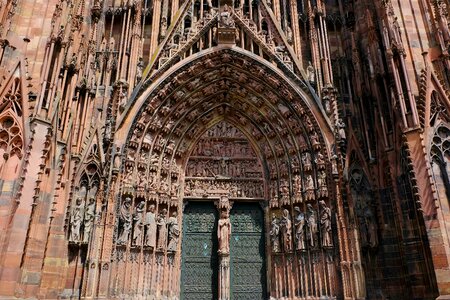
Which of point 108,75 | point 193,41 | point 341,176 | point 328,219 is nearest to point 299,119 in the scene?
point 341,176

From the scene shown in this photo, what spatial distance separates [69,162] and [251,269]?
21.7 feet

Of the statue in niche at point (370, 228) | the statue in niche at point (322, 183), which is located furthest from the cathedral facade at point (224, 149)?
the statue in niche at point (322, 183)

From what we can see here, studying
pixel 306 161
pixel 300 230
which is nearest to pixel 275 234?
pixel 300 230

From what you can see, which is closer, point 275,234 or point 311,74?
point 275,234

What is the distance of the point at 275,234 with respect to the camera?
12.6 meters

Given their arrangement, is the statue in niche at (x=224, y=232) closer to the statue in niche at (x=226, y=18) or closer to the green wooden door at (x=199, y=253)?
the green wooden door at (x=199, y=253)

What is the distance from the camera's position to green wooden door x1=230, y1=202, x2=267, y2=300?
12516 mm

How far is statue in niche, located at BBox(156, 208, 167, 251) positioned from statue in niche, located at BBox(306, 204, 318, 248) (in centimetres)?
446

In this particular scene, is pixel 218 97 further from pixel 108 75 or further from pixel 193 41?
pixel 108 75

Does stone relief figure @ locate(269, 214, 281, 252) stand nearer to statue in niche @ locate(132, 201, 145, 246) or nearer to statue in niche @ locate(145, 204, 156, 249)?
statue in niche @ locate(145, 204, 156, 249)

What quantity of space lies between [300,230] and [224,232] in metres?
2.50

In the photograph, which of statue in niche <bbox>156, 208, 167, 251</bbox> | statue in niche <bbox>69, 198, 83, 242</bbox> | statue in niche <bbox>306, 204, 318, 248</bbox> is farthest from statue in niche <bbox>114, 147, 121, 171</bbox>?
statue in niche <bbox>306, 204, 318, 248</bbox>

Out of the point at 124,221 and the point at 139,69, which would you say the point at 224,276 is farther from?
the point at 139,69

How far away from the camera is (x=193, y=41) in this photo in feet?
44.3
